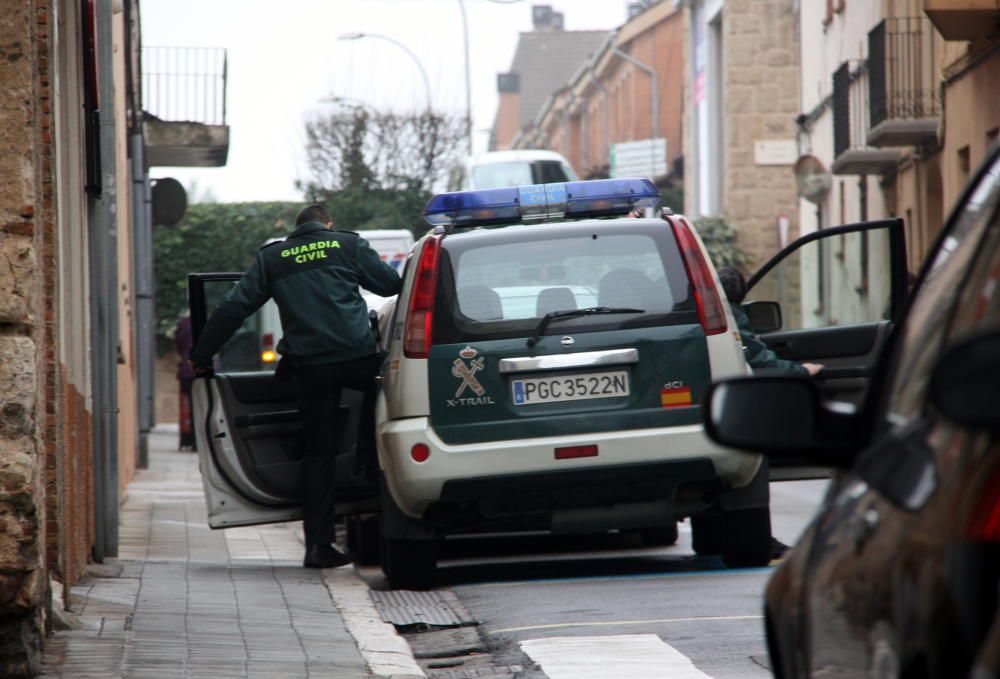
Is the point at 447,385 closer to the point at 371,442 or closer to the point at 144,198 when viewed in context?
the point at 371,442

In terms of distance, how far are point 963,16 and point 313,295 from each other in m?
12.1

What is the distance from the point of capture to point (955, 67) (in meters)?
23.2

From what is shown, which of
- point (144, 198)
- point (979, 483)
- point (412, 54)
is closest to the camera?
point (979, 483)

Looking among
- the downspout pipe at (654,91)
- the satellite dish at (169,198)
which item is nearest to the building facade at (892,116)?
the satellite dish at (169,198)

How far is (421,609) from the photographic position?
903 cm

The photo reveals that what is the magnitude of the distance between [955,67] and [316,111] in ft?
105

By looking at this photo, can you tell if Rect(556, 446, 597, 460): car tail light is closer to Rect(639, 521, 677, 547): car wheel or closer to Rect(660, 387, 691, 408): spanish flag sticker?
Rect(660, 387, 691, 408): spanish flag sticker

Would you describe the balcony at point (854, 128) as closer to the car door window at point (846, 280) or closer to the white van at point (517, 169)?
the car door window at point (846, 280)

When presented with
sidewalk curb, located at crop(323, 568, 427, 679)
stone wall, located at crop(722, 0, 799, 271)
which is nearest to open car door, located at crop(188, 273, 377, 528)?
sidewalk curb, located at crop(323, 568, 427, 679)

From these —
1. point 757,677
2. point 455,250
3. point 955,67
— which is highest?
point 955,67

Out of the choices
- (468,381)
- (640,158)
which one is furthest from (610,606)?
(640,158)

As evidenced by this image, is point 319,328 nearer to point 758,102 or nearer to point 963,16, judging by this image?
point 963,16

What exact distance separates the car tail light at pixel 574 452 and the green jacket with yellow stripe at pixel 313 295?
1.59m

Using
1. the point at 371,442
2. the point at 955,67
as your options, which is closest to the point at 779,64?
the point at 955,67
